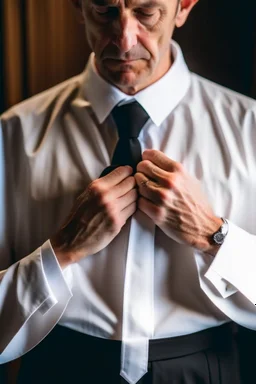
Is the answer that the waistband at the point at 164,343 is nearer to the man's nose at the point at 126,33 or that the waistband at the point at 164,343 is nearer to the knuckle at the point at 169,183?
the knuckle at the point at 169,183

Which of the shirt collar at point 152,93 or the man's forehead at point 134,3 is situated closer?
the man's forehead at point 134,3

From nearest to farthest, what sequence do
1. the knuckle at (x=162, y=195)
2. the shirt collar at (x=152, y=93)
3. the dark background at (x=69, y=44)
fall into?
the knuckle at (x=162, y=195) → the shirt collar at (x=152, y=93) → the dark background at (x=69, y=44)

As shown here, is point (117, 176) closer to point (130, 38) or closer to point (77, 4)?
point (130, 38)

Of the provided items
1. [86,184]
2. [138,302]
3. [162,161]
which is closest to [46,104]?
[86,184]

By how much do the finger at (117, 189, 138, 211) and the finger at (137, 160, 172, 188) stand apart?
4 cm

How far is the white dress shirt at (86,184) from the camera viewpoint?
3.36 feet

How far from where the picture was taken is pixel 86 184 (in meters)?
1.10

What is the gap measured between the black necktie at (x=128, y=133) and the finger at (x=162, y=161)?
0.03 meters

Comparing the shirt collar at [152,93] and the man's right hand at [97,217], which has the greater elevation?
the shirt collar at [152,93]

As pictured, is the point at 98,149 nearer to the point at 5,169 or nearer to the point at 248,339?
the point at 5,169

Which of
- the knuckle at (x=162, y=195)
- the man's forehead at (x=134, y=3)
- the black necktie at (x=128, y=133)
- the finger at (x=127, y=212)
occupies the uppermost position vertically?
the man's forehead at (x=134, y=3)

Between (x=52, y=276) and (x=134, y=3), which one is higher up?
(x=134, y=3)

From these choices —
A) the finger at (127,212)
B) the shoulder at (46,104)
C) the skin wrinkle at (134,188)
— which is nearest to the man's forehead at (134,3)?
the skin wrinkle at (134,188)

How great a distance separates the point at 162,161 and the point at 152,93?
150 mm
